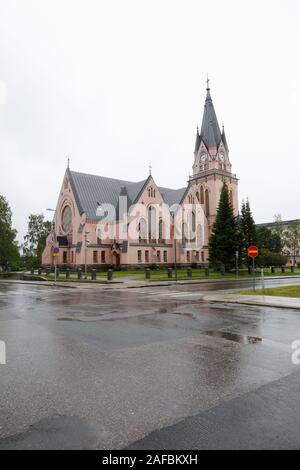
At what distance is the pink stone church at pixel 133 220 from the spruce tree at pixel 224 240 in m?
8.46

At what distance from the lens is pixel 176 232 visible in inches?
2309

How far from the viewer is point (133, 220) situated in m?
53.1

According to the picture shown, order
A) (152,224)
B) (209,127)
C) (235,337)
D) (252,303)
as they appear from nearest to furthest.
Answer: (235,337), (252,303), (152,224), (209,127)

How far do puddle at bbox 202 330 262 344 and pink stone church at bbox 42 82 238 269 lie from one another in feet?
129

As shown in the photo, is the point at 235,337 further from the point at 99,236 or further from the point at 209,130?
the point at 209,130

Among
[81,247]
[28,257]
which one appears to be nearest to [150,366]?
[81,247]

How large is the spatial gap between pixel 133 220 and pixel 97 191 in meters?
9.84

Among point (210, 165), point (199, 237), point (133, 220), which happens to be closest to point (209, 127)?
point (210, 165)

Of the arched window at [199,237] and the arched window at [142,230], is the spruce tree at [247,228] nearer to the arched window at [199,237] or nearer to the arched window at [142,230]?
the arched window at [199,237]

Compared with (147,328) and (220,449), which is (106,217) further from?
(220,449)

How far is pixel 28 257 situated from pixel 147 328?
77.8 meters

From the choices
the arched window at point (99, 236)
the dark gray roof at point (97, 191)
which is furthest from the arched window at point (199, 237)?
the arched window at point (99, 236)

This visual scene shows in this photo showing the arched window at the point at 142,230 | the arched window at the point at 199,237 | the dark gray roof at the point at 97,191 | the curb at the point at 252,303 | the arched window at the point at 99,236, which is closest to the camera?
the curb at the point at 252,303

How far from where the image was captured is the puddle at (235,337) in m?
7.11
